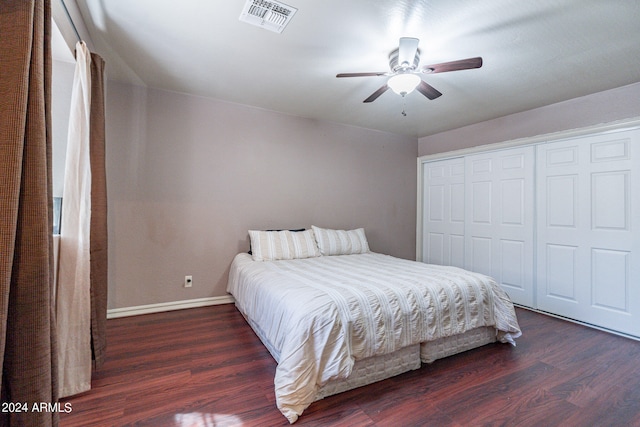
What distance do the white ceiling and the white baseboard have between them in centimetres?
229

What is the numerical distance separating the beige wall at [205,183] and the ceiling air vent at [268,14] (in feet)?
5.16

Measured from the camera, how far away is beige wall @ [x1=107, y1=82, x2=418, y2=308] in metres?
2.80

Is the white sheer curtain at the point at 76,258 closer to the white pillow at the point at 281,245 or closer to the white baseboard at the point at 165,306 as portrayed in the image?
the white baseboard at the point at 165,306

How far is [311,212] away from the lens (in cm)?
376

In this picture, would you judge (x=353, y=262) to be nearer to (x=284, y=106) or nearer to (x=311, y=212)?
(x=311, y=212)

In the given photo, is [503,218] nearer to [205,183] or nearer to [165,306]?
[205,183]

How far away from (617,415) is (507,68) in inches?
97.3

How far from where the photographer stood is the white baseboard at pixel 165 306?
275 centimetres

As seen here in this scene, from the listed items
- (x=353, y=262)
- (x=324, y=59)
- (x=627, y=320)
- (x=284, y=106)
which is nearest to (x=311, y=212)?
(x=353, y=262)

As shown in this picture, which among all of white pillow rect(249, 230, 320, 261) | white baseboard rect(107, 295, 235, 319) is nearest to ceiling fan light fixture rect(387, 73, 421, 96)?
white pillow rect(249, 230, 320, 261)

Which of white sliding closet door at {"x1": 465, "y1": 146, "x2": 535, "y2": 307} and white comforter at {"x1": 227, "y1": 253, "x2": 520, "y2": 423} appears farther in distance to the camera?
white sliding closet door at {"x1": 465, "y1": 146, "x2": 535, "y2": 307}

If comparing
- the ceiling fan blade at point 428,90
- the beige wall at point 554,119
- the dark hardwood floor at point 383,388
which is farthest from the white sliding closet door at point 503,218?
the ceiling fan blade at point 428,90

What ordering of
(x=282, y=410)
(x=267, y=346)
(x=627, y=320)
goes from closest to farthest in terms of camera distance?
(x=282, y=410) < (x=267, y=346) < (x=627, y=320)

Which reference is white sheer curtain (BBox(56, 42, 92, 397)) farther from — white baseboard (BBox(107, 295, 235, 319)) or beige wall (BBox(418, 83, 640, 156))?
beige wall (BBox(418, 83, 640, 156))
